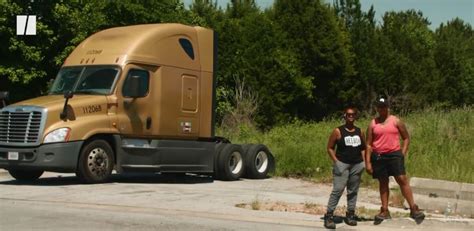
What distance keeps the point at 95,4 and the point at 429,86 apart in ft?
105

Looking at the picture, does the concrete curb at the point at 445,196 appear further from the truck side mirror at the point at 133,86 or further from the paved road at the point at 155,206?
the truck side mirror at the point at 133,86

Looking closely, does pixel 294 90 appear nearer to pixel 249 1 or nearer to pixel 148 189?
pixel 249 1

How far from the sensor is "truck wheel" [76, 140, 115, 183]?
14.8 m

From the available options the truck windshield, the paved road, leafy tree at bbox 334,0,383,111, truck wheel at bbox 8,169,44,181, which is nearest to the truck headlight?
the paved road

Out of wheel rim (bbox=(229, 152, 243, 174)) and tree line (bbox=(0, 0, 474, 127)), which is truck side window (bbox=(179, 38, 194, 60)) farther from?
tree line (bbox=(0, 0, 474, 127))

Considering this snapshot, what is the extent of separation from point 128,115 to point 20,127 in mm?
2338

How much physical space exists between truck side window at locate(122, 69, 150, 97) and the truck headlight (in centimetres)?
163

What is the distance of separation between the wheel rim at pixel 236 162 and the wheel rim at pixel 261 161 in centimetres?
62

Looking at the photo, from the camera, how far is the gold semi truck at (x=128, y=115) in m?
14.5

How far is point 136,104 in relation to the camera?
15531 millimetres

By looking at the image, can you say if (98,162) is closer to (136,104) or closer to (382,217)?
(136,104)

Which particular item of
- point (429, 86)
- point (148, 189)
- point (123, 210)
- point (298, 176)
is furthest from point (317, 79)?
point (123, 210)

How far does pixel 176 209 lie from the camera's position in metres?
11.2

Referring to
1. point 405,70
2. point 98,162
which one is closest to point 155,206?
point 98,162
